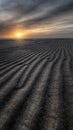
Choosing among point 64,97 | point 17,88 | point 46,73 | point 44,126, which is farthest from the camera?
point 46,73

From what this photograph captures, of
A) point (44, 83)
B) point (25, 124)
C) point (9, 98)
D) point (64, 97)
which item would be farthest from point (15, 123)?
point (44, 83)

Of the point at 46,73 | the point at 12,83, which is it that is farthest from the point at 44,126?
the point at 46,73

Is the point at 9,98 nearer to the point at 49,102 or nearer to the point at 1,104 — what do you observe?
the point at 1,104

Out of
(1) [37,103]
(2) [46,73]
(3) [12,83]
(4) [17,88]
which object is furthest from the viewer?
(2) [46,73]

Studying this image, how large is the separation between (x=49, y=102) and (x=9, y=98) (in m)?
1.01

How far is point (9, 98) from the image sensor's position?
3.88 m

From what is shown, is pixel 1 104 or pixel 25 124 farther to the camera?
pixel 1 104

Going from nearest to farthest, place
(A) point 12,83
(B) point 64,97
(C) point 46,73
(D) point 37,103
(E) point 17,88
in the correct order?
1. (D) point 37,103
2. (B) point 64,97
3. (E) point 17,88
4. (A) point 12,83
5. (C) point 46,73

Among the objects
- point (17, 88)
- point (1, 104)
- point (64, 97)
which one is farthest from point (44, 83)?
point (1, 104)

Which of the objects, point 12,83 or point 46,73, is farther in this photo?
point 46,73

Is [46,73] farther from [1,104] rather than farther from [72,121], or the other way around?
[72,121]

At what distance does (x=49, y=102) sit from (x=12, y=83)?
178 cm

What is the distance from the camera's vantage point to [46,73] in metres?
5.96

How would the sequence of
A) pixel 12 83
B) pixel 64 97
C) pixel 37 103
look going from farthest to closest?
pixel 12 83 < pixel 64 97 < pixel 37 103
